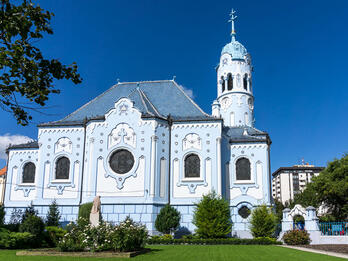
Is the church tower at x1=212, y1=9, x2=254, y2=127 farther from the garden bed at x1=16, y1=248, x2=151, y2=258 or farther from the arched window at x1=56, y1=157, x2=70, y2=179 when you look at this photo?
the garden bed at x1=16, y1=248, x2=151, y2=258

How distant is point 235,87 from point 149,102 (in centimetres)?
1292

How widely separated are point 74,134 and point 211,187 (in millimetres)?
14860

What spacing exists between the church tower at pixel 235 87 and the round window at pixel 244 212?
42.1ft

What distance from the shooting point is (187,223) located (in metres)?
32.2

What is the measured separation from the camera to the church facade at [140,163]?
32562 mm

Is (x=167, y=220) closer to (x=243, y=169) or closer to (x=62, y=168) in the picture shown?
(x=243, y=169)

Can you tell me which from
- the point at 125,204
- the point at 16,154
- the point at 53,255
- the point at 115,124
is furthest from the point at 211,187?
the point at 16,154

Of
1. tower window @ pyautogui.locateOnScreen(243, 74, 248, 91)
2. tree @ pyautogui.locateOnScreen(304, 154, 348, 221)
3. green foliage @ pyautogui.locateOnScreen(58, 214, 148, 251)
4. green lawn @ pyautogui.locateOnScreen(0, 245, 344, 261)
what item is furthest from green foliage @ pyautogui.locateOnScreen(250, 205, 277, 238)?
tower window @ pyautogui.locateOnScreen(243, 74, 248, 91)

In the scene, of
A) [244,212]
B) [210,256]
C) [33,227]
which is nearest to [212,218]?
[244,212]

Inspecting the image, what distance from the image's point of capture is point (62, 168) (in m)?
35.7

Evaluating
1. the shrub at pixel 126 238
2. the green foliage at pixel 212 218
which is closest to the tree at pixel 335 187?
the green foliage at pixel 212 218

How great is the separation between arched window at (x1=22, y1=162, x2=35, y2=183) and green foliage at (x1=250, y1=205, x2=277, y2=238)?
2283 centimetres

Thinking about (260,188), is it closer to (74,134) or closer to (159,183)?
(159,183)

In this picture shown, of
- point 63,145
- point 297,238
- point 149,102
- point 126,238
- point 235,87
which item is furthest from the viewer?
point 235,87
